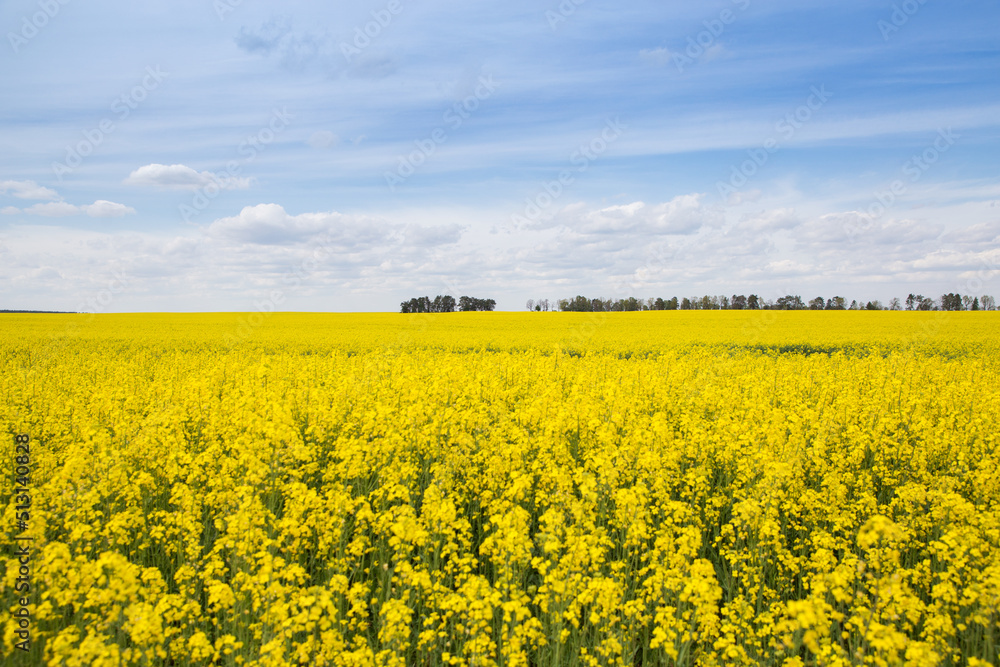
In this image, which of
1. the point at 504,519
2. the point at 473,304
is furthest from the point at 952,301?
the point at 504,519

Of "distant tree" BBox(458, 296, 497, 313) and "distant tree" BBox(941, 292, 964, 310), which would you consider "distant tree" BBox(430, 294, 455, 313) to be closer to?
"distant tree" BBox(458, 296, 497, 313)

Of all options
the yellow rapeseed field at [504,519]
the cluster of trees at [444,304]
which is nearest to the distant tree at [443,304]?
the cluster of trees at [444,304]

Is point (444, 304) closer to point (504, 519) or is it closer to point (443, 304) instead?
point (443, 304)

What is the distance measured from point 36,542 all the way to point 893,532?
7074 mm

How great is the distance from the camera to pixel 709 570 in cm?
372

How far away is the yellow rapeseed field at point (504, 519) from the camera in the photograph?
3721 millimetres

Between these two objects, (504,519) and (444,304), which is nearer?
(504,519)

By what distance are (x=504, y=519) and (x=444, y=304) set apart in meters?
87.0

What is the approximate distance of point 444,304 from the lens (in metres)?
90.4

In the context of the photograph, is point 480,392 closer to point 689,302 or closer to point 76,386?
point 76,386

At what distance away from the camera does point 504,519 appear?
432 cm

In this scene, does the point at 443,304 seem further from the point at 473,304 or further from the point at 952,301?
the point at 952,301

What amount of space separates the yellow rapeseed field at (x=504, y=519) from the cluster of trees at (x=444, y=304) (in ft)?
236

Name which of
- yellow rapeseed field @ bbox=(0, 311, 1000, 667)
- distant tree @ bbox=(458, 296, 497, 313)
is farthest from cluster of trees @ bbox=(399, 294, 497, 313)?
yellow rapeseed field @ bbox=(0, 311, 1000, 667)
